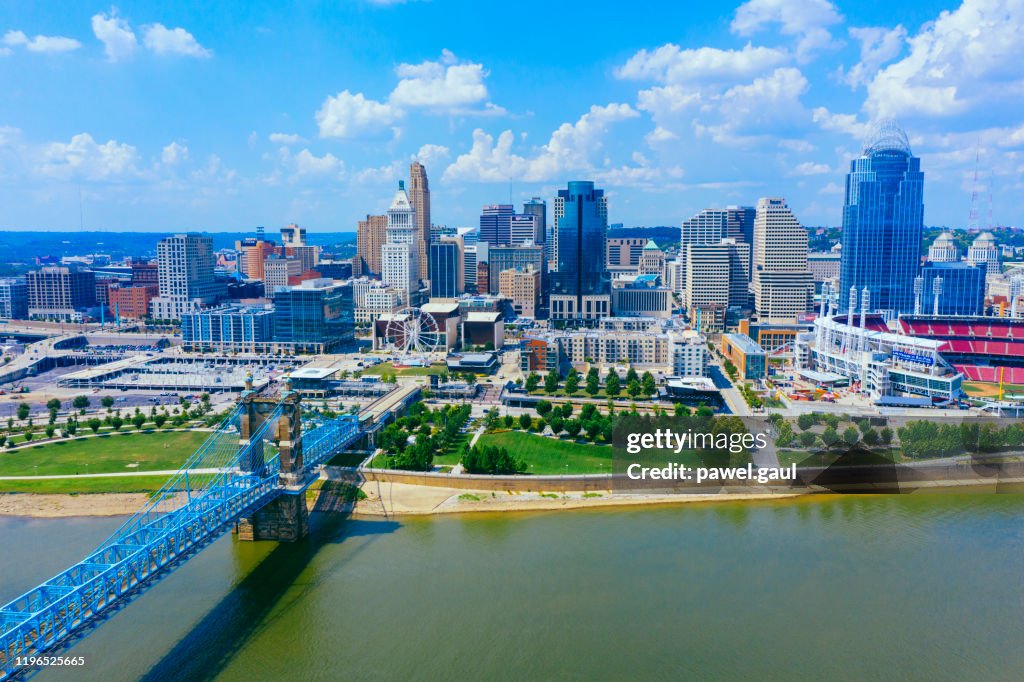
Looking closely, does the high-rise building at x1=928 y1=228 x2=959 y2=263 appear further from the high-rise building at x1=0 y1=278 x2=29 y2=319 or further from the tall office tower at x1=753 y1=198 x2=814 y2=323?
the high-rise building at x1=0 y1=278 x2=29 y2=319

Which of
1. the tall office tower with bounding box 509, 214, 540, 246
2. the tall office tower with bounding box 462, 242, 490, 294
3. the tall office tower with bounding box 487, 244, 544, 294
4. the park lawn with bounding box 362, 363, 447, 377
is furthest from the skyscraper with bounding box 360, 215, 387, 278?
the park lawn with bounding box 362, 363, 447, 377

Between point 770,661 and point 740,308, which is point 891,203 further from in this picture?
point 770,661

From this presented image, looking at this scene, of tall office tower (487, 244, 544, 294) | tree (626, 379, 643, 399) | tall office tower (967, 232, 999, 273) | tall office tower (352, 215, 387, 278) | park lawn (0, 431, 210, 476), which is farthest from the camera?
tall office tower (352, 215, 387, 278)

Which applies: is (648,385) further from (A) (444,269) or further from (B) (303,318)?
(A) (444,269)

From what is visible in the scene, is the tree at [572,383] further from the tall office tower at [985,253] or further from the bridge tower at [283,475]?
the tall office tower at [985,253]

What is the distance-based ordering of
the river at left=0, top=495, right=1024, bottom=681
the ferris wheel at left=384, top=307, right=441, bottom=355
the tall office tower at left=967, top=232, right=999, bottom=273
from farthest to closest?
the tall office tower at left=967, top=232, right=999, bottom=273, the ferris wheel at left=384, top=307, right=441, bottom=355, the river at left=0, top=495, right=1024, bottom=681

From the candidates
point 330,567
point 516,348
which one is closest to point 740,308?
point 516,348

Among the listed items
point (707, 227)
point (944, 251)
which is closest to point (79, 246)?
point (707, 227)

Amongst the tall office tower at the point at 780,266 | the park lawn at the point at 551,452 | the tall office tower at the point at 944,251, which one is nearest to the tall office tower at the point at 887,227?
the tall office tower at the point at 780,266
